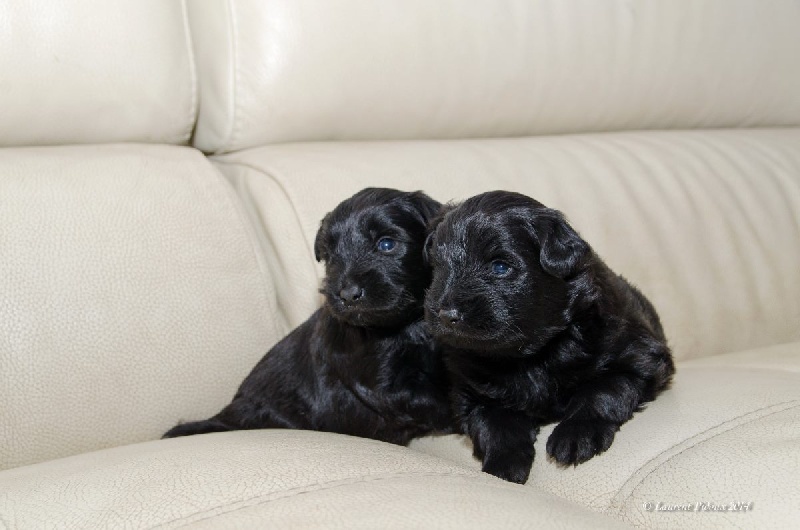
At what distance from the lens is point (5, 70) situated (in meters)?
2.16

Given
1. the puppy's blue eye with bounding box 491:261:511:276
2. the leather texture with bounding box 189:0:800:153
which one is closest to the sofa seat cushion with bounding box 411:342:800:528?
the puppy's blue eye with bounding box 491:261:511:276

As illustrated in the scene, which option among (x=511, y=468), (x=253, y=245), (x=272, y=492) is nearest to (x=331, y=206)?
(x=253, y=245)

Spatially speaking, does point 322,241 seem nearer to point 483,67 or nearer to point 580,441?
point 580,441

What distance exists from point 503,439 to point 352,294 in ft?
1.52

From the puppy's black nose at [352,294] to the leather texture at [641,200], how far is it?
1.49 feet

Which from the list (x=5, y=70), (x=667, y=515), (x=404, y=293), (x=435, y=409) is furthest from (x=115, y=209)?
(x=667, y=515)

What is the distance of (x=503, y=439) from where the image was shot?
1.78 meters

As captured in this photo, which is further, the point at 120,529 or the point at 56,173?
the point at 56,173

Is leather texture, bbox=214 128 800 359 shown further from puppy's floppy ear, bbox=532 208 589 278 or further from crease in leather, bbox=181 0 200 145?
puppy's floppy ear, bbox=532 208 589 278

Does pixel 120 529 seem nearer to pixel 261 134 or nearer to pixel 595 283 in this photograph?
pixel 595 283

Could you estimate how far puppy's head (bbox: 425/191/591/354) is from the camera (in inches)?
67.1

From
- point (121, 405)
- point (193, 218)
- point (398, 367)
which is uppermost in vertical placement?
point (193, 218)

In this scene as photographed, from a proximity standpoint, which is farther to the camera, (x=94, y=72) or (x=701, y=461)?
(x=94, y=72)

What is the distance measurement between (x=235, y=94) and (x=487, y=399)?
3.87 ft
